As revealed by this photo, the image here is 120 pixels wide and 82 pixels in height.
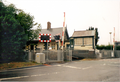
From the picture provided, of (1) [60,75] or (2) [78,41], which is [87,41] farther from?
(1) [60,75]

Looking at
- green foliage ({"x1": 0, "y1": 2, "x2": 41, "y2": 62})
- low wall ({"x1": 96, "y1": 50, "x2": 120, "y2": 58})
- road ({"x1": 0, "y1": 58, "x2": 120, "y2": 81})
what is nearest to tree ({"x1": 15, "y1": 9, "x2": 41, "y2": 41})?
green foliage ({"x1": 0, "y1": 2, "x2": 41, "y2": 62})

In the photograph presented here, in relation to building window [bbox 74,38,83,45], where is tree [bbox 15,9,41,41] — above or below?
above

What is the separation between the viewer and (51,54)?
57.0 feet

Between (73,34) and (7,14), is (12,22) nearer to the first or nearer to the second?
(7,14)

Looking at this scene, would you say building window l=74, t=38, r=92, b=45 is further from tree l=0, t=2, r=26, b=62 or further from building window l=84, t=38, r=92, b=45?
tree l=0, t=2, r=26, b=62

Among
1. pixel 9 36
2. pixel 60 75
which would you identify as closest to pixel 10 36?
pixel 9 36

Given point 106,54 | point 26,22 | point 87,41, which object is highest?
point 26,22

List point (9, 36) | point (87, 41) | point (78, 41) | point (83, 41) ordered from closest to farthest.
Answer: point (9, 36) → point (87, 41) → point (83, 41) → point (78, 41)

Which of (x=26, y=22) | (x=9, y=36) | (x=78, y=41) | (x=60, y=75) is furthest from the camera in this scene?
(x=78, y=41)

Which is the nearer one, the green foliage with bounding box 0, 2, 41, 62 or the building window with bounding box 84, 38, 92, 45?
the green foliage with bounding box 0, 2, 41, 62

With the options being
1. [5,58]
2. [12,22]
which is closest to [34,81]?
[5,58]

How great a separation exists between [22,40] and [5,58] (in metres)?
2.71

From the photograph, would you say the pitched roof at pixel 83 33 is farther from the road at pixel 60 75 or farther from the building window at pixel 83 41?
the road at pixel 60 75

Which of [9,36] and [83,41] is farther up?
[83,41]
